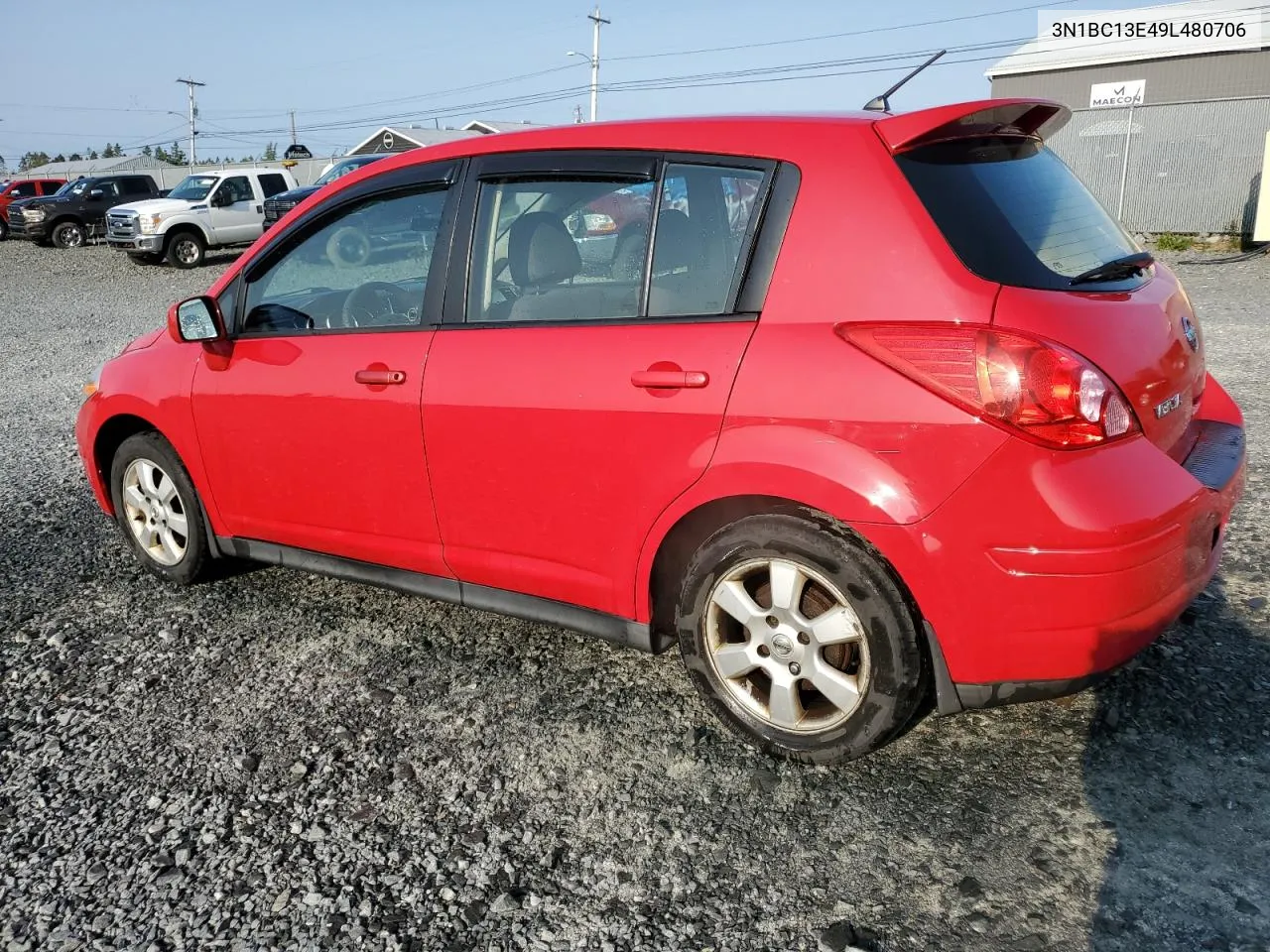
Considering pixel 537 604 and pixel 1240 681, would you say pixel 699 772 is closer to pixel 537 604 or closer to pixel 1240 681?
pixel 537 604

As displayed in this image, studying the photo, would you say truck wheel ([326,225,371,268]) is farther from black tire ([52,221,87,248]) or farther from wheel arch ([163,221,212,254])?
black tire ([52,221,87,248])

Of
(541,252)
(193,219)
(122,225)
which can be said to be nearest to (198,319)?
(541,252)

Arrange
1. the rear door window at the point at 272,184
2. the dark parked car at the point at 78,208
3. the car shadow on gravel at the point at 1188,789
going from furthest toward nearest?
1. the dark parked car at the point at 78,208
2. the rear door window at the point at 272,184
3. the car shadow on gravel at the point at 1188,789

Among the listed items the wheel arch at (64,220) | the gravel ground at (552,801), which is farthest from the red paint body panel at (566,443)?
the wheel arch at (64,220)

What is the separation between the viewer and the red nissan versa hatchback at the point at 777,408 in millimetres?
2531

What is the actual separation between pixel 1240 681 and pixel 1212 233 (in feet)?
63.0

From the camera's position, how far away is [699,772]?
9.86 feet

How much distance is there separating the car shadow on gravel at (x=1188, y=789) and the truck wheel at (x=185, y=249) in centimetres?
2292

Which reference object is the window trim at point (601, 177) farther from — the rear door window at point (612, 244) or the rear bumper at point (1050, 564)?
the rear bumper at point (1050, 564)

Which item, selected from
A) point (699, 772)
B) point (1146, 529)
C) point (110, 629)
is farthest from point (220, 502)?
point (1146, 529)

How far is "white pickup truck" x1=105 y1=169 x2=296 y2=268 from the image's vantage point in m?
22.1

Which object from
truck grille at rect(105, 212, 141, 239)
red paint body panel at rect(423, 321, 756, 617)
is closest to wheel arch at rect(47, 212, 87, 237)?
truck grille at rect(105, 212, 141, 239)

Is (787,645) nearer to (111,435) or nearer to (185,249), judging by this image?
(111,435)

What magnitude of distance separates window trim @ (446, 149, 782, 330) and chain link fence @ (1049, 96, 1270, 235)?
17570 mm
